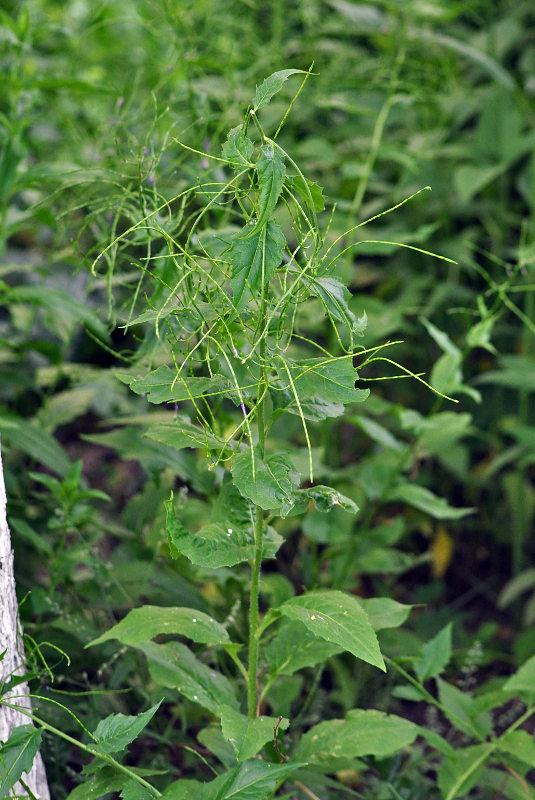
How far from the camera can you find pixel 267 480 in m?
0.88

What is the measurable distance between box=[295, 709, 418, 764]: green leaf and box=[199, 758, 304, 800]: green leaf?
0.19 metres

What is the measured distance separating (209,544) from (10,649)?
0.29 m

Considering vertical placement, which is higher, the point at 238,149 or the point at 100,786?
the point at 238,149

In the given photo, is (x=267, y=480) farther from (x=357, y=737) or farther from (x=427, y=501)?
(x=427, y=501)

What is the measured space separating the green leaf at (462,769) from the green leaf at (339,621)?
0.44 meters

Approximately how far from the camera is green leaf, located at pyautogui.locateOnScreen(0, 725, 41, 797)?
871 mm

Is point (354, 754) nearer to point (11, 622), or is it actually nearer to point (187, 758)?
point (187, 758)

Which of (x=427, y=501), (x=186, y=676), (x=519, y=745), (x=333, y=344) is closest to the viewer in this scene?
(x=186, y=676)

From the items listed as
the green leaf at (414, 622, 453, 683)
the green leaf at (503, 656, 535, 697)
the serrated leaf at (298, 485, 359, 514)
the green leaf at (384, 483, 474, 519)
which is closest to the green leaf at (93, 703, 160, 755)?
the serrated leaf at (298, 485, 359, 514)

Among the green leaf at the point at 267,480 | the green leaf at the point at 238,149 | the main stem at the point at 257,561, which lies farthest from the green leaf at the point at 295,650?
the green leaf at the point at 238,149

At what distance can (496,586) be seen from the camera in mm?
2307

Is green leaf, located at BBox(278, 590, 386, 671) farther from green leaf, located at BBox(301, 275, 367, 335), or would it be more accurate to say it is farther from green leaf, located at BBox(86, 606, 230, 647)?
green leaf, located at BBox(301, 275, 367, 335)

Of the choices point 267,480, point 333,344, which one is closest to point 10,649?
point 267,480

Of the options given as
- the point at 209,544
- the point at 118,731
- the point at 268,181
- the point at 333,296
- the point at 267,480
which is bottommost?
the point at 118,731
